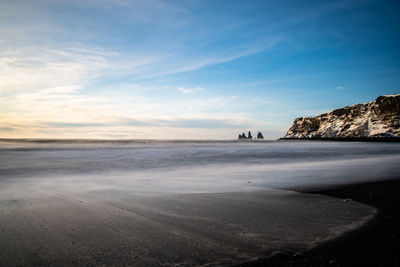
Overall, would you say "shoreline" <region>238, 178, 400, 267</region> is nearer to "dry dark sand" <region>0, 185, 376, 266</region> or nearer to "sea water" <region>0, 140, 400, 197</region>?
"dry dark sand" <region>0, 185, 376, 266</region>

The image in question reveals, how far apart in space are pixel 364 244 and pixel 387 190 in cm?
359

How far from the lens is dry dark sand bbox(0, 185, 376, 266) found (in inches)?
93.8

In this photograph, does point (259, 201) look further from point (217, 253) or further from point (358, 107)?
point (358, 107)

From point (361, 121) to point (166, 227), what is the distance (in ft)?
303

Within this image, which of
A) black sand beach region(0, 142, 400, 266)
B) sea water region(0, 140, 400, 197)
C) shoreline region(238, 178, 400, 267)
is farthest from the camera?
sea water region(0, 140, 400, 197)

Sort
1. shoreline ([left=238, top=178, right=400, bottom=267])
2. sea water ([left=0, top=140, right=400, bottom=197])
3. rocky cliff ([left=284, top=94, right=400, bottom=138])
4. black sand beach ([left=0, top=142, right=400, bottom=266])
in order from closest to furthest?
shoreline ([left=238, top=178, right=400, bottom=267])
black sand beach ([left=0, top=142, right=400, bottom=266])
sea water ([left=0, top=140, right=400, bottom=197])
rocky cliff ([left=284, top=94, right=400, bottom=138])

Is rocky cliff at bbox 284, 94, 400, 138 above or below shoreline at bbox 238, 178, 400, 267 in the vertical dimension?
above

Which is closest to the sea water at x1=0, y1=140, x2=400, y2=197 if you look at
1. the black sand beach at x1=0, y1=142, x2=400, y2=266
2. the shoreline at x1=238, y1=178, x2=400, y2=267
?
the black sand beach at x1=0, y1=142, x2=400, y2=266

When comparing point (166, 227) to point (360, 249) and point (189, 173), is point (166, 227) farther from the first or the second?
point (189, 173)

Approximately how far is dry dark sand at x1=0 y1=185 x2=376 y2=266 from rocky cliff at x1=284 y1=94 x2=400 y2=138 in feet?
263

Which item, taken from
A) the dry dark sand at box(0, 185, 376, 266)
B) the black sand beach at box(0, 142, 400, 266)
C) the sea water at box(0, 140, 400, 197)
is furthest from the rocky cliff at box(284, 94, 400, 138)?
the dry dark sand at box(0, 185, 376, 266)

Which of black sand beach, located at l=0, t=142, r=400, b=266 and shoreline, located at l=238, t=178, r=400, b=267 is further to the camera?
black sand beach, located at l=0, t=142, r=400, b=266

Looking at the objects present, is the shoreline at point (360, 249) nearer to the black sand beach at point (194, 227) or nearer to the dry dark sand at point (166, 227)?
the black sand beach at point (194, 227)

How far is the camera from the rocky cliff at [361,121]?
226 ft
